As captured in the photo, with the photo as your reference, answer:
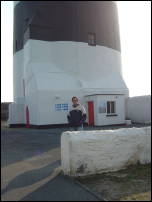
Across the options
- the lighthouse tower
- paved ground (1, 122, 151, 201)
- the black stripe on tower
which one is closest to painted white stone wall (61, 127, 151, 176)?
paved ground (1, 122, 151, 201)

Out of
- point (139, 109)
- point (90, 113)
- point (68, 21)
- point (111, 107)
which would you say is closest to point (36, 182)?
point (90, 113)

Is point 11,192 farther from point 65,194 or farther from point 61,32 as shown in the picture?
point 61,32

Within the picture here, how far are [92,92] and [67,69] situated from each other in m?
2.73

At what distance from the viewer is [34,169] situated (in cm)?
605

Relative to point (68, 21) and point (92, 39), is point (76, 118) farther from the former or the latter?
point (92, 39)

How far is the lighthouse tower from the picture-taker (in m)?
19.9

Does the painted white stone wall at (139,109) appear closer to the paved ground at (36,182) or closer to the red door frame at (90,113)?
the red door frame at (90,113)

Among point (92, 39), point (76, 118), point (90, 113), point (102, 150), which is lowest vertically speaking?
point (102, 150)

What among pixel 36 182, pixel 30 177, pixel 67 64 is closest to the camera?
pixel 36 182

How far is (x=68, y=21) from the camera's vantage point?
2183 centimetres

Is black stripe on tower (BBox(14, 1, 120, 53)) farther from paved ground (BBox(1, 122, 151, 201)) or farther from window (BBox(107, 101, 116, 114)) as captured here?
paved ground (BBox(1, 122, 151, 201))

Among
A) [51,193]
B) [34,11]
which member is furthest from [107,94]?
[51,193]

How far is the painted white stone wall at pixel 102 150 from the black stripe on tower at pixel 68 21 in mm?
16392

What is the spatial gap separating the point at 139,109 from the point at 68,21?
9.30 m
